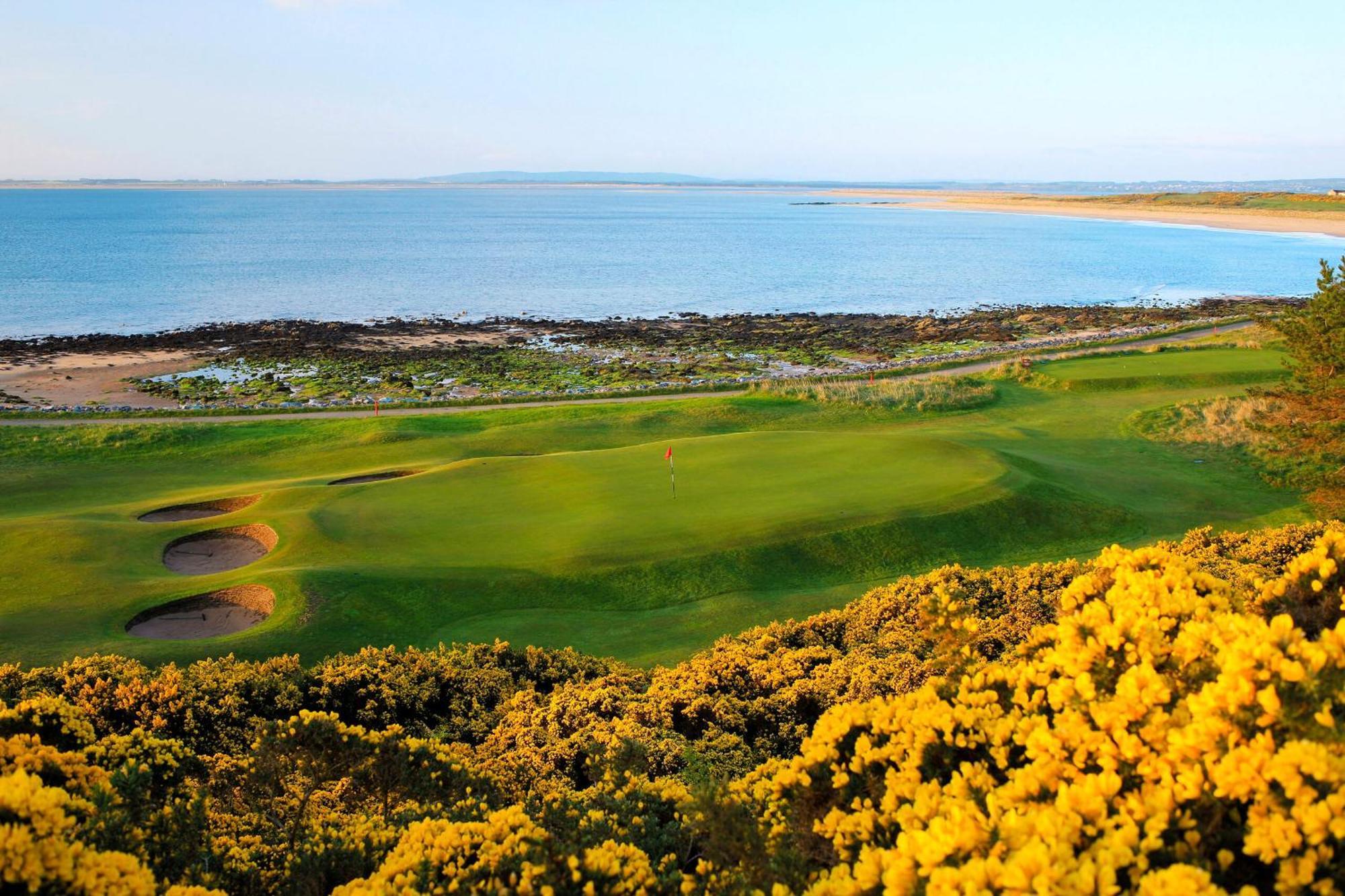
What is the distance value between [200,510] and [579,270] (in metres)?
86.2

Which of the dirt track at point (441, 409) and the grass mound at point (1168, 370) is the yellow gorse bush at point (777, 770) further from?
the grass mound at point (1168, 370)

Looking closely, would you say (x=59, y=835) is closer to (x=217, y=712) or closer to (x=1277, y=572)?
(x=217, y=712)

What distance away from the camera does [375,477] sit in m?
24.8

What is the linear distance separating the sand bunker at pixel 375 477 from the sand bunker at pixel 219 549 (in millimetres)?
3963

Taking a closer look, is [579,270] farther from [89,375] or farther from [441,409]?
[441,409]

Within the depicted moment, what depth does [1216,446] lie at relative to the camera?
3066 cm

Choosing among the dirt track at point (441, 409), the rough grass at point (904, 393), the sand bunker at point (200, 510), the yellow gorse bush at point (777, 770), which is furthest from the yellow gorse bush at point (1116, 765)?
the dirt track at point (441, 409)

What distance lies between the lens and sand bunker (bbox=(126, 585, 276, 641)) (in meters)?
15.6

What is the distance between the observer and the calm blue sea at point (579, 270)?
252ft

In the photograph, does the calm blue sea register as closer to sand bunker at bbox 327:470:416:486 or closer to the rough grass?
the rough grass

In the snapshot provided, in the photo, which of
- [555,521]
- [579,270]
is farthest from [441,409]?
[579,270]

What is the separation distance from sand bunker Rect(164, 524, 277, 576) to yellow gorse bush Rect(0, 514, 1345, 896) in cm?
733

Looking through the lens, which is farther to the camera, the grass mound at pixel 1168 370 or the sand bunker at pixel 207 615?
the grass mound at pixel 1168 370

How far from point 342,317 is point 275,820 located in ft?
219
